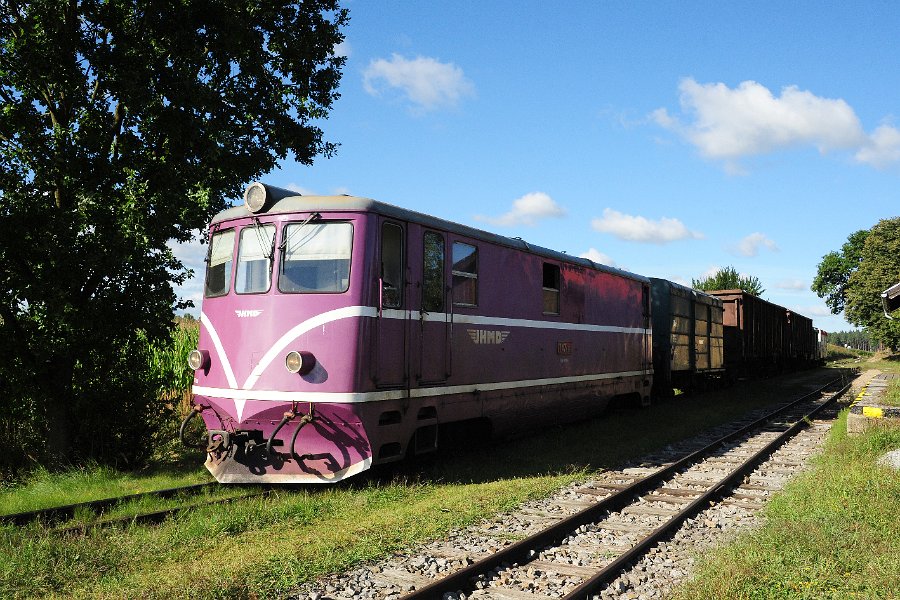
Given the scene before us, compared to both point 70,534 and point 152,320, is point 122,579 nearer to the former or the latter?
point 70,534

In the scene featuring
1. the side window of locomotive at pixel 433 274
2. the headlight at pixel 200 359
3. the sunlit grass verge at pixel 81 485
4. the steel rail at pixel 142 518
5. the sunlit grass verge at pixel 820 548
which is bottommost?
the sunlit grass verge at pixel 81 485

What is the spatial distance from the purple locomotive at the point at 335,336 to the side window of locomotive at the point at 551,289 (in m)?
1.82

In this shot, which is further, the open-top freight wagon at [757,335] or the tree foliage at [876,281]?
the tree foliage at [876,281]

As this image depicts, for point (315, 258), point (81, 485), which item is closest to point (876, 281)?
point (315, 258)

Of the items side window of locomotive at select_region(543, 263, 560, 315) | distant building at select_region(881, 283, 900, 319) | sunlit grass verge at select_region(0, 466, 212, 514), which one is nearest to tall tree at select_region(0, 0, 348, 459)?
sunlit grass verge at select_region(0, 466, 212, 514)

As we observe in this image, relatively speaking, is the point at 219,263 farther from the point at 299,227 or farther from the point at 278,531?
the point at 278,531

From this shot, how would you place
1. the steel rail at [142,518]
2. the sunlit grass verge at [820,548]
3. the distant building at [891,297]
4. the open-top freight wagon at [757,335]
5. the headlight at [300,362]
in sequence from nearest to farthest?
the sunlit grass verge at [820,548] → the steel rail at [142,518] → the headlight at [300,362] → the distant building at [891,297] → the open-top freight wagon at [757,335]

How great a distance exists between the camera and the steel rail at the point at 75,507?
6862 millimetres

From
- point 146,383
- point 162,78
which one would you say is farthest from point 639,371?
point 162,78

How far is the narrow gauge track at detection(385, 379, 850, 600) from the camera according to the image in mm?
5109

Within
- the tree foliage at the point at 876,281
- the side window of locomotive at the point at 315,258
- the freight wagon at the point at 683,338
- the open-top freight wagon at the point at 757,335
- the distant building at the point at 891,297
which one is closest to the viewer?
the side window of locomotive at the point at 315,258

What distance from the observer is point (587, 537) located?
21.3ft

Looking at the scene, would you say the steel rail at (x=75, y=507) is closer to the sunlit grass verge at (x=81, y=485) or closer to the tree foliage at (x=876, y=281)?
the sunlit grass verge at (x=81, y=485)

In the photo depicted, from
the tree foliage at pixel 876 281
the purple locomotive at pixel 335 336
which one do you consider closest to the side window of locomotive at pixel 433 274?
the purple locomotive at pixel 335 336
